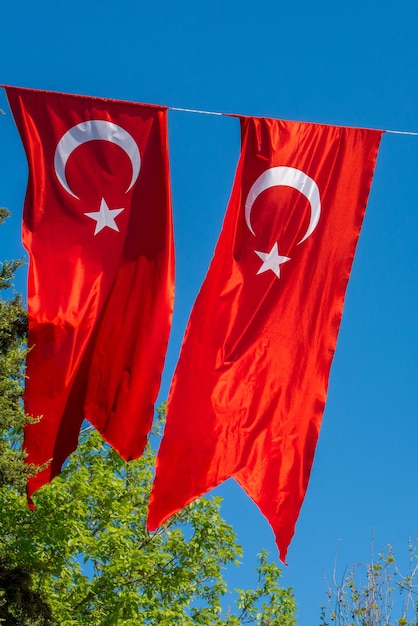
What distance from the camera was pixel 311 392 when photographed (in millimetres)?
12016

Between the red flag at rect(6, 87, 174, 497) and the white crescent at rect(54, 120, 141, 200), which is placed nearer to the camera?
the red flag at rect(6, 87, 174, 497)

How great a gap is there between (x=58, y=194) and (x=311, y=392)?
172 inches

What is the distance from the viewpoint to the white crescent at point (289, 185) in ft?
41.9

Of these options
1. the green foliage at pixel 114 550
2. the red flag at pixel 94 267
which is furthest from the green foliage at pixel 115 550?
the red flag at pixel 94 267

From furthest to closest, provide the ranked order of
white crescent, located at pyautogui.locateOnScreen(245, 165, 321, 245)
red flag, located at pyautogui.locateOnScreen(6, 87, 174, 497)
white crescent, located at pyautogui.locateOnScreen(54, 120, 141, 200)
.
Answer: white crescent, located at pyautogui.locateOnScreen(54, 120, 141, 200)
white crescent, located at pyautogui.locateOnScreen(245, 165, 321, 245)
red flag, located at pyautogui.locateOnScreen(6, 87, 174, 497)

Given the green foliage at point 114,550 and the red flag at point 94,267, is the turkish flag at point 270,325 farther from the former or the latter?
the green foliage at point 114,550

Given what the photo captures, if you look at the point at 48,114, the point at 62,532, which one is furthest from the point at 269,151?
the point at 62,532

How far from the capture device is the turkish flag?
11477 millimetres

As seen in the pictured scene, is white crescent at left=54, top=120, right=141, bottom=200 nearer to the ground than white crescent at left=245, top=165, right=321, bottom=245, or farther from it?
farther from it

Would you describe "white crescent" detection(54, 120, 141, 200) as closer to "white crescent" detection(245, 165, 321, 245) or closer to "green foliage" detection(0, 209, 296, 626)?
"white crescent" detection(245, 165, 321, 245)

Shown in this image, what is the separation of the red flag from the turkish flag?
2.27 feet

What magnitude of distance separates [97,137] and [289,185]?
2.74m

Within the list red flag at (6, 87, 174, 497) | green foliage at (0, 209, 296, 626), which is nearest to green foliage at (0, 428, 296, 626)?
green foliage at (0, 209, 296, 626)

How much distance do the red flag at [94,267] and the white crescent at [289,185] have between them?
45.4 inches
